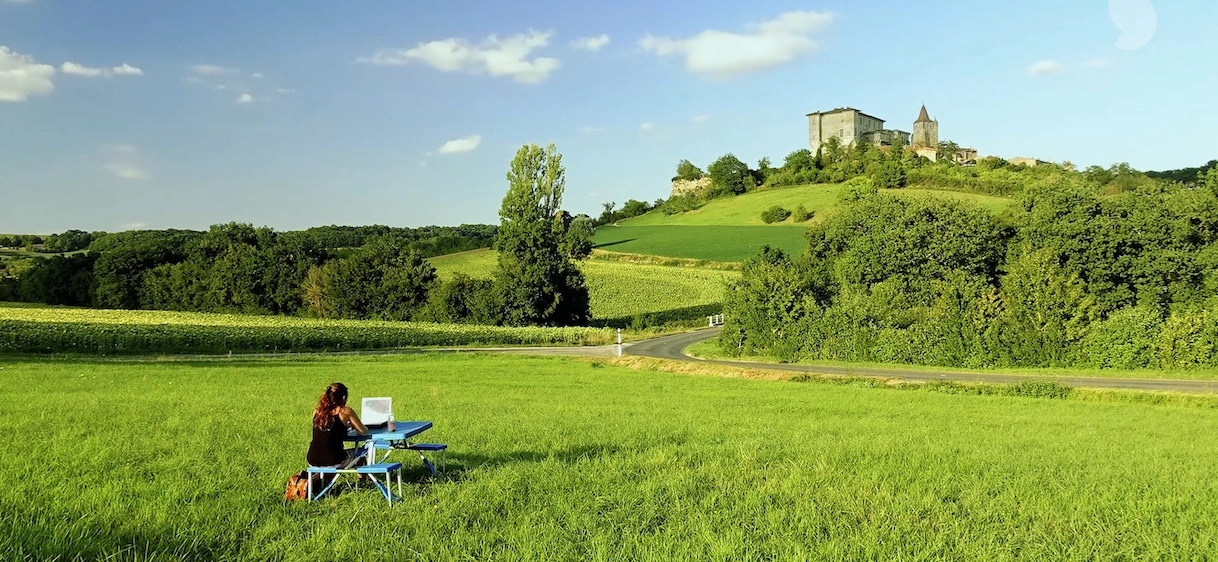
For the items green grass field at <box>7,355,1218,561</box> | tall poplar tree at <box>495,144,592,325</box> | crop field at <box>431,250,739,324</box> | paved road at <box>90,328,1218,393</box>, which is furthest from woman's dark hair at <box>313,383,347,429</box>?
crop field at <box>431,250,739,324</box>

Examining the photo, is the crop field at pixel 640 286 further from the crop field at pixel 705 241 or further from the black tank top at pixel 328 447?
the black tank top at pixel 328 447

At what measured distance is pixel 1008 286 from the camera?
130ft

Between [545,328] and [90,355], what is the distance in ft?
108

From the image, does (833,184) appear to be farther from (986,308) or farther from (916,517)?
(916,517)

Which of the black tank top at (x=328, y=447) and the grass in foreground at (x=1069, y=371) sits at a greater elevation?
the black tank top at (x=328, y=447)

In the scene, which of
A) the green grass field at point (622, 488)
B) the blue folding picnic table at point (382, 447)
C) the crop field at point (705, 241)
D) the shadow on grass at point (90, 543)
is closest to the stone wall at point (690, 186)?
the crop field at point (705, 241)

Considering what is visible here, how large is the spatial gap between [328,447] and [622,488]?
3.64 meters

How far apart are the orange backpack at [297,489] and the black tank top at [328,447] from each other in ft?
0.74

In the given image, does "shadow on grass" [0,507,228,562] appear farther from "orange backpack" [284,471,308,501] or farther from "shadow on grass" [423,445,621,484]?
"shadow on grass" [423,445,621,484]

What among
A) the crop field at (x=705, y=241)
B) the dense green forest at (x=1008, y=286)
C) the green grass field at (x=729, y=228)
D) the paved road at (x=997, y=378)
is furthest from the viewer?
the green grass field at (x=729, y=228)

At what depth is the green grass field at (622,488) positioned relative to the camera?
22.7 ft

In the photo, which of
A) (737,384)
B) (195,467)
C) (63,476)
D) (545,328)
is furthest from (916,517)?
(545,328)

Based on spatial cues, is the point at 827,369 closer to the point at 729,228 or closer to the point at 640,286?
the point at 640,286

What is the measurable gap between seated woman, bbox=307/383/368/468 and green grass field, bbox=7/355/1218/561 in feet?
1.56
